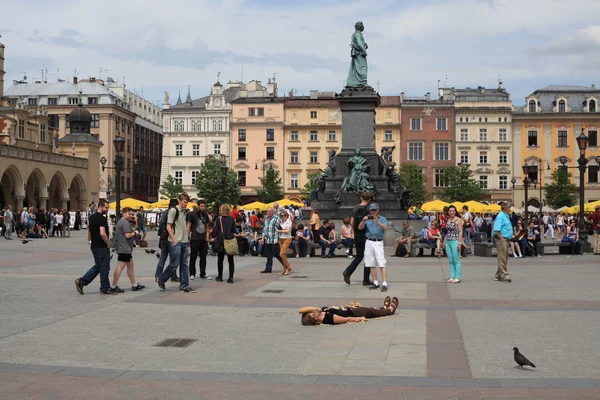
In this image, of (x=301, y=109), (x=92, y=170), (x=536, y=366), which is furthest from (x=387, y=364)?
(x=301, y=109)

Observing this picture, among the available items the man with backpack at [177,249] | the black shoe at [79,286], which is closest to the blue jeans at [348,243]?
the man with backpack at [177,249]

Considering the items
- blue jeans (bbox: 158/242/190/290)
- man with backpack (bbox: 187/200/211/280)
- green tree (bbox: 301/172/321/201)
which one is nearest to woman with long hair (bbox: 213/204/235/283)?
man with backpack (bbox: 187/200/211/280)

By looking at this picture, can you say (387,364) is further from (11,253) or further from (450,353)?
(11,253)

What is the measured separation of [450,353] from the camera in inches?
333

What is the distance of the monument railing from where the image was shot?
54.2 m

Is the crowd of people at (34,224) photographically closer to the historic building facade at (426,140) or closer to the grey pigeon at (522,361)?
the grey pigeon at (522,361)

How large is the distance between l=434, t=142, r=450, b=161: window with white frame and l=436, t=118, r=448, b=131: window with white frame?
1.70 metres

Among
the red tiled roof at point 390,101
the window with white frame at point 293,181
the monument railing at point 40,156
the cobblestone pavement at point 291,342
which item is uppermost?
the red tiled roof at point 390,101

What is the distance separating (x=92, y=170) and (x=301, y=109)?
1126 inches

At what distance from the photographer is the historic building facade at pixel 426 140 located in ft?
284

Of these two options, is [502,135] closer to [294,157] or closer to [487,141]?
[487,141]

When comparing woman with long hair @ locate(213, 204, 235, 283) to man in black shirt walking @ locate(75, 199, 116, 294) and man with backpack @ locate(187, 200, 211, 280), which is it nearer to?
man with backpack @ locate(187, 200, 211, 280)

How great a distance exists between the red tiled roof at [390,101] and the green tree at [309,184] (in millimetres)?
11499

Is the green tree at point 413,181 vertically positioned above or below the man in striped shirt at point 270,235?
above
